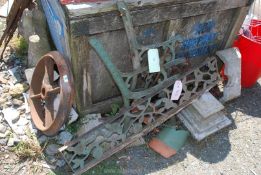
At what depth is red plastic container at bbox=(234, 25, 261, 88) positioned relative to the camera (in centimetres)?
405

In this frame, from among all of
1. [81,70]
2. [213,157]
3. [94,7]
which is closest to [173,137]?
[213,157]

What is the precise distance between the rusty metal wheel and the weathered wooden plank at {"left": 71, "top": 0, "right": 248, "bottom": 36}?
434mm

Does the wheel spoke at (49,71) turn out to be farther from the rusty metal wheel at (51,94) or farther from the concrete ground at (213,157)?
the concrete ground at (213,157)

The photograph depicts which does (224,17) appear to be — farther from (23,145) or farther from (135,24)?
(23,145)

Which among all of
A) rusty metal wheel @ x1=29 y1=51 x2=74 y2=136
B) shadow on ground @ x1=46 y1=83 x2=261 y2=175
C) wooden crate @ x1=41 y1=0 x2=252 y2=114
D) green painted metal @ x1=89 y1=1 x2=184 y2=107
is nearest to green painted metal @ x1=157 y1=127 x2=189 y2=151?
shadow on ground @ x1=46 y1=83 x2=261 y2=175

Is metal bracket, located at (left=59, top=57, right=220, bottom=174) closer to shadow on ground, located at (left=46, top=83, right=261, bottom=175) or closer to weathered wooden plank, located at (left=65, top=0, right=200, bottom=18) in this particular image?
shadow on ground, located at (left=46, top=83, right=261, bottom=175)

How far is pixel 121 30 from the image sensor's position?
320cm

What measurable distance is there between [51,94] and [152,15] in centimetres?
124

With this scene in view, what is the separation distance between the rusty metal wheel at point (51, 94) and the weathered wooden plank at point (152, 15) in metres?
0.43

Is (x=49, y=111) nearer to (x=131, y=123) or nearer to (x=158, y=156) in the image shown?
(x=131, y=123)

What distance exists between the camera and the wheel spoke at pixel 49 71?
3414 mm

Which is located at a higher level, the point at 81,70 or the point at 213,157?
the point at 81,70

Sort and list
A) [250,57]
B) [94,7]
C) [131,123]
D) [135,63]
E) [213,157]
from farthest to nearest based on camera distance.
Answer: [250,57] < [213,157] < [131,123] < [135,63] < [94,7]

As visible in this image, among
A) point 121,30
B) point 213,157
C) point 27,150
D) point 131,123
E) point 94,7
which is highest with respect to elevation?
point 94,7
